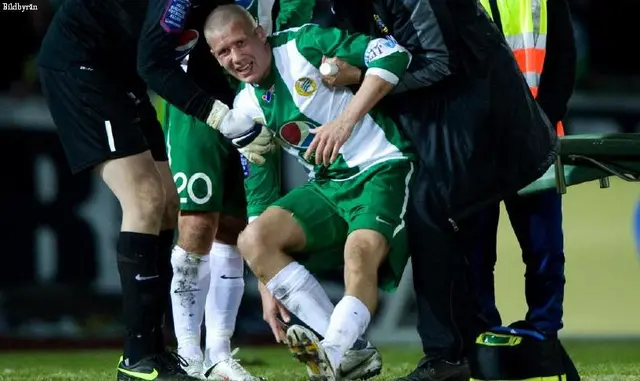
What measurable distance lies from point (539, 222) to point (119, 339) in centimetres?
441

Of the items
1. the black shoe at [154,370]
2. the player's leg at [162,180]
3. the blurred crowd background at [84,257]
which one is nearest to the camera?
the black shoe at [154,370]

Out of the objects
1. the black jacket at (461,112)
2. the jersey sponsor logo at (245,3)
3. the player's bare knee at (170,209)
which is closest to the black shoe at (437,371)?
the black jacket at (461,112)

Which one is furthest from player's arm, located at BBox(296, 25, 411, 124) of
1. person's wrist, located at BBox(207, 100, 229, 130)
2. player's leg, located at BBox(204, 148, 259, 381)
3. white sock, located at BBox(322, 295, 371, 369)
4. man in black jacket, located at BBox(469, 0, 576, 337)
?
man in black jacket, located at BBox(469, 0, 576, 337)

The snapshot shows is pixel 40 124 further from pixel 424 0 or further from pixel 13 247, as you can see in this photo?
pixel 424 0

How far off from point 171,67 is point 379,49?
0.77 m

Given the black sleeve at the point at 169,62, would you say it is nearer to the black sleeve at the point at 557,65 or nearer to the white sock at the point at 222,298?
the white sock at the point at 222,298

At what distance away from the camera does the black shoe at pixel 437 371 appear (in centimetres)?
435

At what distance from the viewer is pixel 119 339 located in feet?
29.2

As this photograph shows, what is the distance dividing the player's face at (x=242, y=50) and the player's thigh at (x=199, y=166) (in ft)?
2.51

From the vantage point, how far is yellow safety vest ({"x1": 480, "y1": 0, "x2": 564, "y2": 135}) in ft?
17.6

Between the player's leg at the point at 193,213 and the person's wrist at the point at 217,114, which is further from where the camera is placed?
the player's leg at the point at 193,213

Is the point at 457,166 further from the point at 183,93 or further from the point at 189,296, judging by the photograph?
the point at 189,296

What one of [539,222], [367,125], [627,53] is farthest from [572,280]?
[367,125]

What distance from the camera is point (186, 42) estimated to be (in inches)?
188
